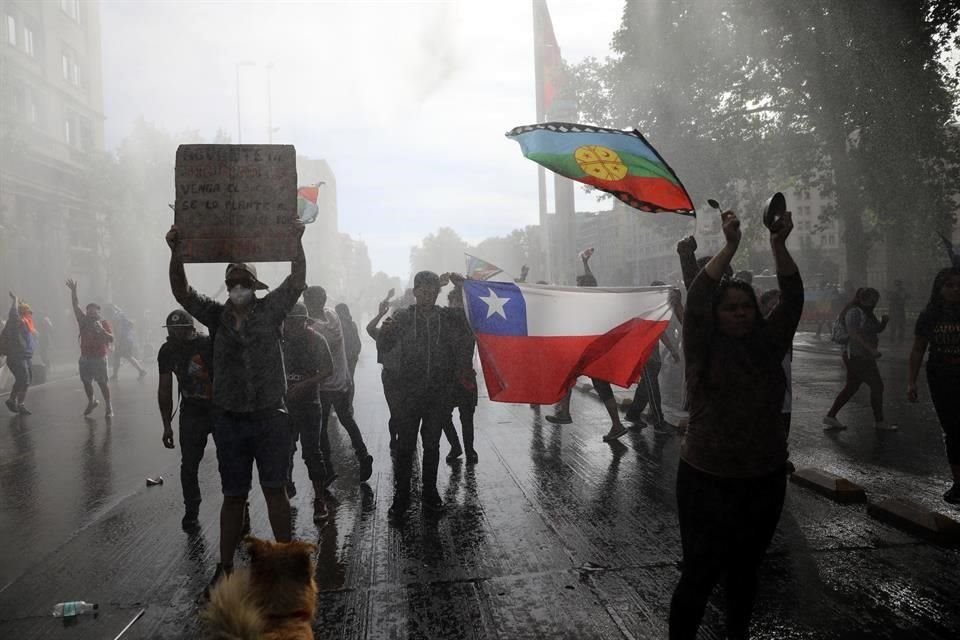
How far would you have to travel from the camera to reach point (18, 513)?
6.41m

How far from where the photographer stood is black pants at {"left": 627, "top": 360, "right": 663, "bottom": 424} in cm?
922

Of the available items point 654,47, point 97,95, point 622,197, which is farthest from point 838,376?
point 97,95

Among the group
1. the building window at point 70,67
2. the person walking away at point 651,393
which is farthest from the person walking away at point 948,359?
the building window at point 70,67

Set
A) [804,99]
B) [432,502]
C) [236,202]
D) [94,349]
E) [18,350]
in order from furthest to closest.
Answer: [804,99] → [18,350] → [94,349] → [432,502] → [236,202]

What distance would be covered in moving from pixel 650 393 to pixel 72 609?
698 cm

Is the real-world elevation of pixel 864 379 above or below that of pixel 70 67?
below

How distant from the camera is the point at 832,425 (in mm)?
9047

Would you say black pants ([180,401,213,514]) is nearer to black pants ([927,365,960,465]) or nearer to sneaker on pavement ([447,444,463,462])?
sneaker on pavement ([447,444,463,462])

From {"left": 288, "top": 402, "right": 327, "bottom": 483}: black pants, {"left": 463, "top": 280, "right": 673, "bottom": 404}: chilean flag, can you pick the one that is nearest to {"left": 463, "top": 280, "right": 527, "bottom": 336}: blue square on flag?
{"left": 463, "top": 280, "right": 673, "bottom": 404}: chilean flag

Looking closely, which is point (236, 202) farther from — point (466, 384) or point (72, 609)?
point (466, 384)

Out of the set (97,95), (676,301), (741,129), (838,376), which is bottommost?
(838,376)

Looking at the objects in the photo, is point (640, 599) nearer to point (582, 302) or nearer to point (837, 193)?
point (582, 302)

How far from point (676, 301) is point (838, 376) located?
9.80 metres

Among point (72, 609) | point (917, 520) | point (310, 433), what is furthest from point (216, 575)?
point (917, 520)
